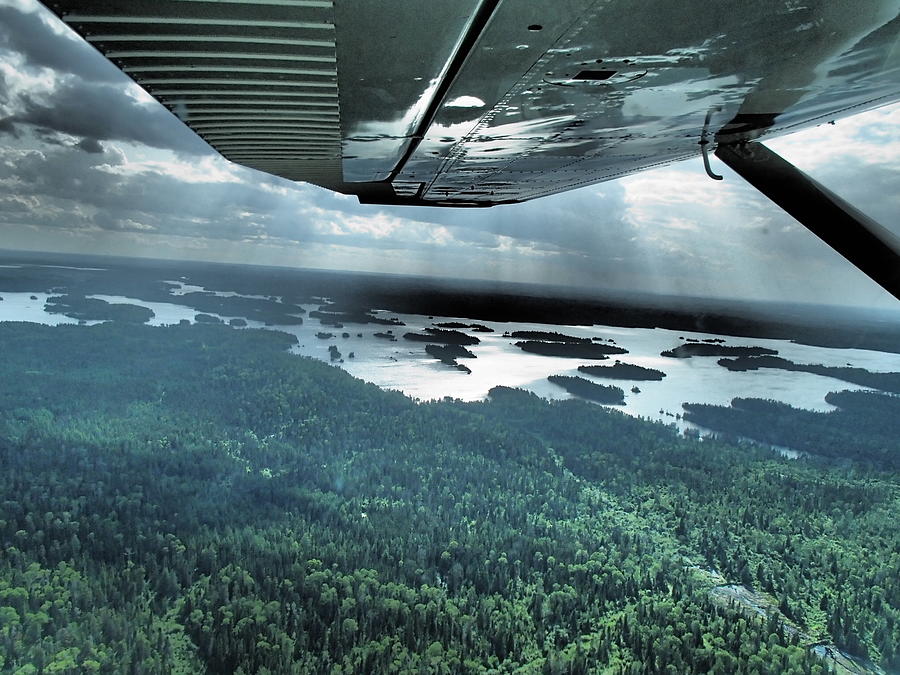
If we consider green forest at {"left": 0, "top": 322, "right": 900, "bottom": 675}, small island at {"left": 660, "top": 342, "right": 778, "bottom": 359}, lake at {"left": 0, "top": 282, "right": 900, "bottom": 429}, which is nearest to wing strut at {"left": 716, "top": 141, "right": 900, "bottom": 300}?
green forest at {"left": 0, "top": 322, "right": 900, "bottom": 675}

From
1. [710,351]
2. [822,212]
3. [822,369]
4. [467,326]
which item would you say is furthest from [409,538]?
[822,369]

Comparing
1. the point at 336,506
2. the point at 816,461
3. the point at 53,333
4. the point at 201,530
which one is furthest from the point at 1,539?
the point at 816,461

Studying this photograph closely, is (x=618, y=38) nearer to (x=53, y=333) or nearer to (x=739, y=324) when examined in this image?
(x=53, y=333)

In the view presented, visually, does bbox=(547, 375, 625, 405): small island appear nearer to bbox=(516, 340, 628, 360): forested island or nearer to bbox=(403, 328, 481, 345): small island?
bbox=(516, 340, 628, 360): forested island

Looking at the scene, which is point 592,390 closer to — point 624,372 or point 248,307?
point 624,372

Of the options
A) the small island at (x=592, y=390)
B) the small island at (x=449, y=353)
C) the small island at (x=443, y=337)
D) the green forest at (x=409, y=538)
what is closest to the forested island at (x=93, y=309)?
the green forest at (x=409, y=538)

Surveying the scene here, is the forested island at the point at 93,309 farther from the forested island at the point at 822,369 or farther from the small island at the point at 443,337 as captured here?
the forested island at the point at 822,369
